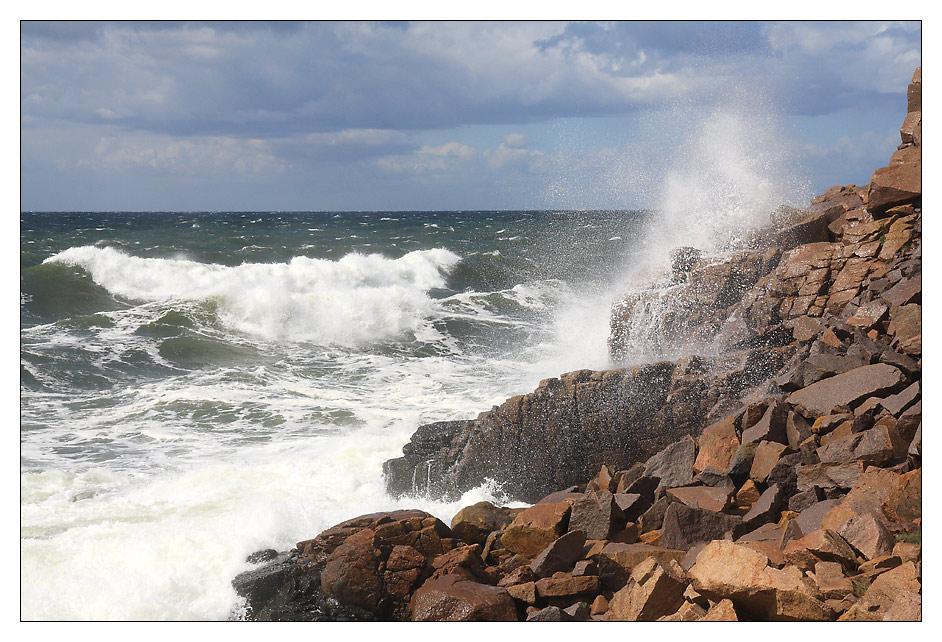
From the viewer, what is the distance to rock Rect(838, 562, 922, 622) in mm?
3178

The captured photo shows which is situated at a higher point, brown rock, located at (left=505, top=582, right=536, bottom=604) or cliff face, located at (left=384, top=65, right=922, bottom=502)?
cliff face, located at (left=384, top=65, right=922, bottom=502)

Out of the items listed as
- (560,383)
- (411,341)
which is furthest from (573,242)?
(560,383)

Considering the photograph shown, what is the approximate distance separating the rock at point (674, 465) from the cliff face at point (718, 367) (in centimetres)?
87

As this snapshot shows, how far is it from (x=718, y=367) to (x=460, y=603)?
3733 millimetres

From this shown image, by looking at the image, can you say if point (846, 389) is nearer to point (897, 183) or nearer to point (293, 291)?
point (897, 183)

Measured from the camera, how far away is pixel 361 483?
720 cm

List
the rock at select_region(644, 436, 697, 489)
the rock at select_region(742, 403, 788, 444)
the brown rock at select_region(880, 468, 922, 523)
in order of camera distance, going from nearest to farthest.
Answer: the brown rock at select_region(880, 468, 922, 523), the rock at select_region(742, 403, 788, 444), the rock at select_region(644, 436, 697, 489)

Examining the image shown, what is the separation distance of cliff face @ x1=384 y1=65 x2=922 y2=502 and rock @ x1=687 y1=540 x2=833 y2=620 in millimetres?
2789

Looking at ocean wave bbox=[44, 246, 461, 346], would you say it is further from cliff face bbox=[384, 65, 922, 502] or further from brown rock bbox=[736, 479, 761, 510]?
brown rock bbox=[736, 479, 761, 510]

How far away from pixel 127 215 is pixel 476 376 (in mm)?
54810

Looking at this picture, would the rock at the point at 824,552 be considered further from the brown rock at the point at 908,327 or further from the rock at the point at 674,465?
the brown rock at the point at 908,327

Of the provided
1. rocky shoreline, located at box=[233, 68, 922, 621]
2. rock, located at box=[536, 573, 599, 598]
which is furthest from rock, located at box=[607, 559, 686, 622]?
rock, located at box=[536, 573, 599, 598]

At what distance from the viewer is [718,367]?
6.66 m

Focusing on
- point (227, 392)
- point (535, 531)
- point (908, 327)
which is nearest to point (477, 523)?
point (535, 531)
